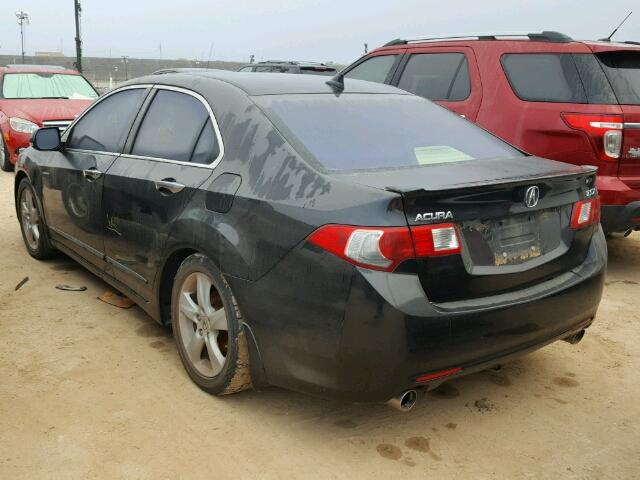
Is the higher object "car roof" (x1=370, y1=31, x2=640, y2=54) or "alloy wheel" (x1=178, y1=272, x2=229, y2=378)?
"car roof" (x1=370, y1=31, x2=640, y2=54)

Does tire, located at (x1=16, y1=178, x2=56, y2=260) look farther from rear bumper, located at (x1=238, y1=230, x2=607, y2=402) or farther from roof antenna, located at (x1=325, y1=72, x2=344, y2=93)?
rear bumper, located at (x1=238, y1=230, x2=607, y2=402)

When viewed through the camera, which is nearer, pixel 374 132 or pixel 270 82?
pixel 374 132

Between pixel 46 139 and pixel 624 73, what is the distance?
430 centimetres

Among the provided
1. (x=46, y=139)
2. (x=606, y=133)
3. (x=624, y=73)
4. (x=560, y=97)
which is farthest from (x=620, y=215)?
(x=46, y=139)

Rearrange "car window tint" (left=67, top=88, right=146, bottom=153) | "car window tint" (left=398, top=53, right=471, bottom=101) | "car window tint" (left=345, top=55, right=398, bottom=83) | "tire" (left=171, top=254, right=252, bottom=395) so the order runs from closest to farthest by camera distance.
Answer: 1. "tire" (left=171, top=254, right=252, bottom=395)
2. "car window tint" (left=67, top=88, right=146, bottom=153)
3. "car window tint" (left=398, top=53, right=471, bottom=101)
4. "car window tint" (left=345, top=55, right=398, bottom=83)

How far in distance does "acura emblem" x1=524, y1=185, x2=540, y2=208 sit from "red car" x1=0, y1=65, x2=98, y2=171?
818 centimetres

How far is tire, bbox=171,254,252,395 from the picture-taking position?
3.06 m

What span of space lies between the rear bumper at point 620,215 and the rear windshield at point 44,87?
8.56 metres

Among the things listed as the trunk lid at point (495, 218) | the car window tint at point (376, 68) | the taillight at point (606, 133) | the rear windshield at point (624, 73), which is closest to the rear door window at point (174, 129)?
the trunk lid at point (495, 218)

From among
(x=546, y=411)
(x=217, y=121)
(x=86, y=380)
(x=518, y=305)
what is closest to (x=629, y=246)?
(x=546, y=411)

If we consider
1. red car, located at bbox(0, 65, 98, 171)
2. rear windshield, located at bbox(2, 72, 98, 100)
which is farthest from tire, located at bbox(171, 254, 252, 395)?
rear windshield, located at bbox(2, 72, 98, 100)

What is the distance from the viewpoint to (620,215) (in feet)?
16.6

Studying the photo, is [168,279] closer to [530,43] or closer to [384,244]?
[384,244]

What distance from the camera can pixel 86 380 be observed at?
3.47m
